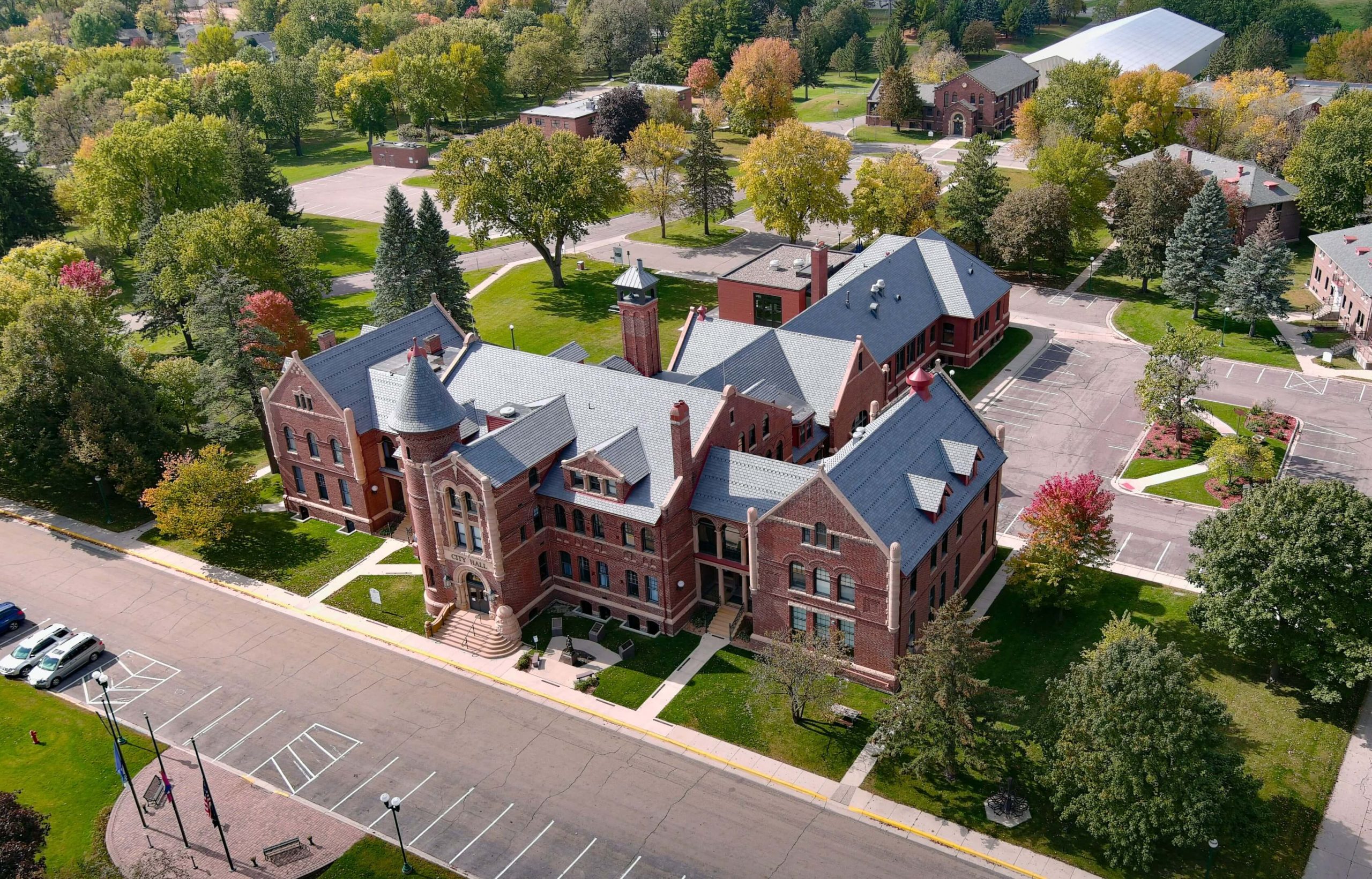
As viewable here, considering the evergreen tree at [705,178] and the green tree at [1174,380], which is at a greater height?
→ the evergreen tree at [705,178]

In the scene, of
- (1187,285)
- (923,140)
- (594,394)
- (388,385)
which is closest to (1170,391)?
(1187,285)

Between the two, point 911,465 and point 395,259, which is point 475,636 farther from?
point 395,259

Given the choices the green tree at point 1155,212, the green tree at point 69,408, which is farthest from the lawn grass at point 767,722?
the green tree at point 1155,212

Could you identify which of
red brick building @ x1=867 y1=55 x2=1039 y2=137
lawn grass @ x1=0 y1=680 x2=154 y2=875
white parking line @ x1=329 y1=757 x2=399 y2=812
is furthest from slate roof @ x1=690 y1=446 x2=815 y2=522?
red brick building @ x1=867 y1=55 x2=1039 y2=137

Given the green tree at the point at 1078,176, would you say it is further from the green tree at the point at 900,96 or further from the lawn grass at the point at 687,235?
the green tree at the point at 900,96

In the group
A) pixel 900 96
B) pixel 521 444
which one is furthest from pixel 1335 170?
pixel 521 444

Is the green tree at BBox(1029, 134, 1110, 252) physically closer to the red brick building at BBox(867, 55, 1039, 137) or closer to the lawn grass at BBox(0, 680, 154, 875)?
the red brick building at BBox(867, 55, 1039, 137)
